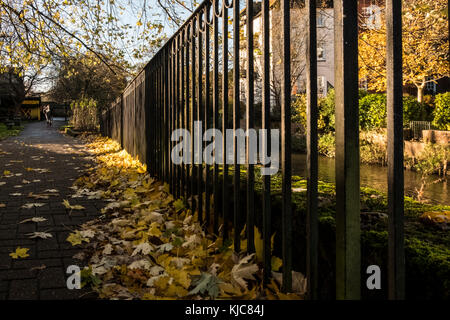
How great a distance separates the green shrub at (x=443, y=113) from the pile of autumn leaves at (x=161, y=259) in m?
16.9

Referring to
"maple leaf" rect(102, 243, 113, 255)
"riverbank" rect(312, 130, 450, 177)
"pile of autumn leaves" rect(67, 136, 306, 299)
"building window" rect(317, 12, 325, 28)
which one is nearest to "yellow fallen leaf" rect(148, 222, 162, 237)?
"pile of autumn leaves" rect(67, 136, 306, 299)

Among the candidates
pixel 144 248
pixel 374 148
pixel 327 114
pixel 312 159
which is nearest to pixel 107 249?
pixel 144 248

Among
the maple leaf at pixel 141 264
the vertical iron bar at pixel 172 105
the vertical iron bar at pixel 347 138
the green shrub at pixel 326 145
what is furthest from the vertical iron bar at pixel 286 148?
the green shrub at pixel 326 145

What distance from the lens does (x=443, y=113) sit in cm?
1772

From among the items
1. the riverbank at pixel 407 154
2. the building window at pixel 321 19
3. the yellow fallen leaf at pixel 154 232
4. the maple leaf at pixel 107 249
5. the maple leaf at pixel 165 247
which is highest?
the building window at pixel 321 19

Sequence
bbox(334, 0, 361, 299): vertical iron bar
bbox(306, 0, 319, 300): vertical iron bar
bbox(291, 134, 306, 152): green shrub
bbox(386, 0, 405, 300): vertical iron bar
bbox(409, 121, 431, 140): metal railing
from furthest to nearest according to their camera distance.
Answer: bbox(291, 134, 306, 152): green shrub < bbox(409, 121, 431, 140): metal railing < bbox(306, 0, 319, 300): vertical iron bar < bbox(334, 0, 361, 299): vertical iron bar < bbox(386, 0, 405, 300): vertical iron bar

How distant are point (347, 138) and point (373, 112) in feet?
63.0

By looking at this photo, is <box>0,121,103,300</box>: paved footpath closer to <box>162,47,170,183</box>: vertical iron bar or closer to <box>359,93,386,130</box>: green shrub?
<box>162,47,170,183</box>: vertical iron bar

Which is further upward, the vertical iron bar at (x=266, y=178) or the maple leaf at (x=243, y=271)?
the vertical iron bar at (x=266, y=178)

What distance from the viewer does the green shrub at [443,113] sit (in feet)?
57.4

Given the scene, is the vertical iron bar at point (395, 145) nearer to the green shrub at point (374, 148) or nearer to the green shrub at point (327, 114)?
the green shrub at point (374, 148)

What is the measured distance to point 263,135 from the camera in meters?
2.21

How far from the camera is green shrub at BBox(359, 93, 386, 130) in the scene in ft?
62.0
